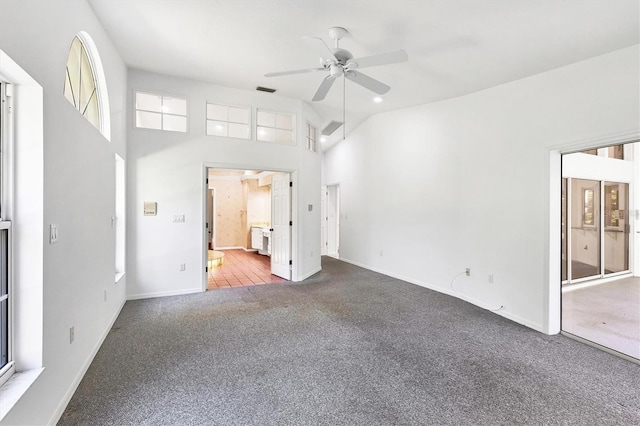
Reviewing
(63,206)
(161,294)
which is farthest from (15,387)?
(161,294)

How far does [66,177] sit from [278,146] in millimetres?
3500

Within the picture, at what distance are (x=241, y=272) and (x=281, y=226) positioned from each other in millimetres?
1435

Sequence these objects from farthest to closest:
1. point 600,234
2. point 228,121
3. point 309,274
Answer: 1. point 309,274
2. point 600,234
3. point 228,121

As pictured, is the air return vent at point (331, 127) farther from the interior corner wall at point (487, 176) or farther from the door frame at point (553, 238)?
the door frame at point (553, 238)

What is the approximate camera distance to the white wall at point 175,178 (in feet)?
14.4

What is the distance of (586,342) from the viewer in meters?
3.10

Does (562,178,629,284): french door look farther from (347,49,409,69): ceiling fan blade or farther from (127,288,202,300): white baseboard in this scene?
(127,288,202,300): white baseboard

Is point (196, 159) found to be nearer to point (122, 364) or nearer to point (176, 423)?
Answer: point (122, 364)

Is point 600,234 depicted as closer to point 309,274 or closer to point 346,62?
point 309,274

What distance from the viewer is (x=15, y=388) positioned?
5.07 feet

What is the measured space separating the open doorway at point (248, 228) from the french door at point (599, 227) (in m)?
5.25

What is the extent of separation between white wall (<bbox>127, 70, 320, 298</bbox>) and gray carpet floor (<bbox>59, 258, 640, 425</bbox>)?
67 centimetres

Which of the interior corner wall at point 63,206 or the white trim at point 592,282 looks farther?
the white trim at point 592,282

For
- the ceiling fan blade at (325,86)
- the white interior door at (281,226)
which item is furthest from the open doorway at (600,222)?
the white interior door at (281,226)
